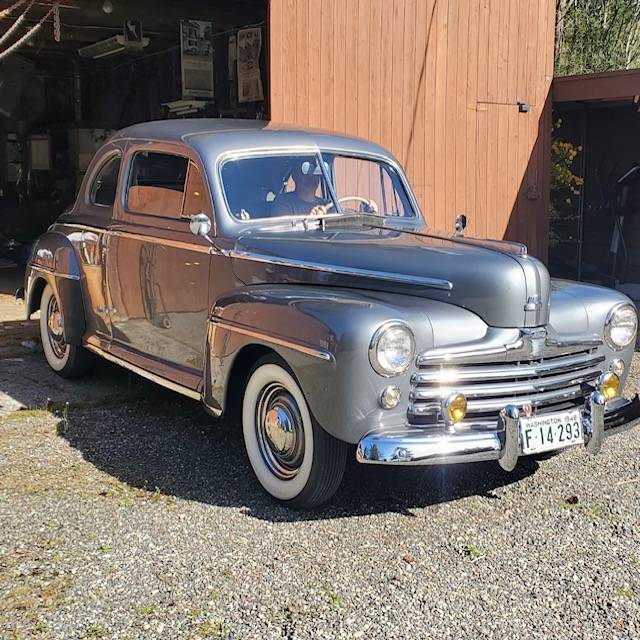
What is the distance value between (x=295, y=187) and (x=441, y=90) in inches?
208

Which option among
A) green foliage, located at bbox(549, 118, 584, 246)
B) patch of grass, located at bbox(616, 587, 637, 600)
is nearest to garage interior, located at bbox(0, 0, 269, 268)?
green foliage, located at bbox(549, 118, 584, 246)

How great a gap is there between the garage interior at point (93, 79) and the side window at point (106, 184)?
276cm

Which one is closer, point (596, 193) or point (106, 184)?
point (106, 184)

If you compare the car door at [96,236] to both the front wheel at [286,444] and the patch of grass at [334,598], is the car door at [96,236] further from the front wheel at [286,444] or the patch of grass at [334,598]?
the patch of grass at [334,598]

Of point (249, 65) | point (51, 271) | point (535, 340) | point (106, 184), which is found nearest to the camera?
point (535, 340)

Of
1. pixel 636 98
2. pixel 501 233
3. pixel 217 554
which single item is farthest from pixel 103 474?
pixel 636 98

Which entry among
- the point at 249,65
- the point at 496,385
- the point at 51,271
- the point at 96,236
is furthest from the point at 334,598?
the point at 249,65

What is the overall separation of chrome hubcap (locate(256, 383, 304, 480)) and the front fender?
24 cm

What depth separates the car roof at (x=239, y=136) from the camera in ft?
15.2

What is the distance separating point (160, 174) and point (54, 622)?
2.91 metres

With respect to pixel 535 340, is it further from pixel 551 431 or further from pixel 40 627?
pixel 40 627

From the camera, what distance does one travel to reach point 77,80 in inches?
547

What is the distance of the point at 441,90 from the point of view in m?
9.33

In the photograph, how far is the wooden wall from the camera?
8227 millimetres
